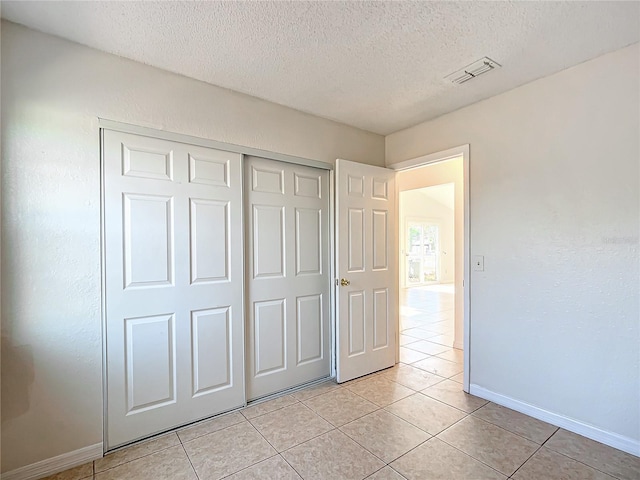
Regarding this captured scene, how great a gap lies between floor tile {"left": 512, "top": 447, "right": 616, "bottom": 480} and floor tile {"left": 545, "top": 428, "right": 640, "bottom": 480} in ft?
0.19

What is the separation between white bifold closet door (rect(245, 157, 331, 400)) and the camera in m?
2.53

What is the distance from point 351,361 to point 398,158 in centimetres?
211

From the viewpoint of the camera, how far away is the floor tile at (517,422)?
204 centimetres

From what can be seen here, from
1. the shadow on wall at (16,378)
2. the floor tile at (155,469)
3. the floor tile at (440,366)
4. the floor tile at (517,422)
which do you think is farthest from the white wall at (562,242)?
the shadow on wall at (16,378)

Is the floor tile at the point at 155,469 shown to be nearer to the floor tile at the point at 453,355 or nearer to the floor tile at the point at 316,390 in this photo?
the floor tile at the point at 316,390

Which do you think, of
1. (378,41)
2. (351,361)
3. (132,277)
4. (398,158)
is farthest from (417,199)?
(132,277)

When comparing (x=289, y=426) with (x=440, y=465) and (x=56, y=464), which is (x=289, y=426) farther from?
(x=56, y=464)

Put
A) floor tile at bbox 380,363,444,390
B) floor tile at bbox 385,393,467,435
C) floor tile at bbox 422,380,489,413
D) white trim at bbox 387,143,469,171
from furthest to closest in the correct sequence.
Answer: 1. floor tile at bbox 380,363,444,390
2. white trim at bbox 387,143,469,171
3. floor tile at bbox 422,380,489,413
4. floor tile at bbox 385,393,467,435

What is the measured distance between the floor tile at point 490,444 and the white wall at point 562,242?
1.41 feet

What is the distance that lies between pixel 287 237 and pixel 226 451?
5.15 ft

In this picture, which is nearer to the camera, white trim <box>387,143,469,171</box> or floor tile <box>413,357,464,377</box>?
white trim <box>387,143,469,171</box>

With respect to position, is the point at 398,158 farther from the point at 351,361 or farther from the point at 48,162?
the point at 48,162

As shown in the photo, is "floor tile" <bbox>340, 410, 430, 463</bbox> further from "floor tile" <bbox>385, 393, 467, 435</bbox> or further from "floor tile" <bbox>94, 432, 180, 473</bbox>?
"floor tile" <bbox>94, 432, 180, 473</bbox>

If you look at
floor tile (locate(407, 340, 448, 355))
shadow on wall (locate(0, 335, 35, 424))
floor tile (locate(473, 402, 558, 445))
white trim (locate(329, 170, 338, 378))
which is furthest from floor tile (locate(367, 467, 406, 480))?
floor tile (locate(407, 340, 448, 355))
